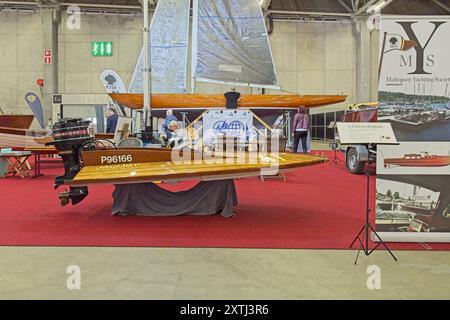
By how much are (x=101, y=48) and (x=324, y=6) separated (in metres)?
9.41

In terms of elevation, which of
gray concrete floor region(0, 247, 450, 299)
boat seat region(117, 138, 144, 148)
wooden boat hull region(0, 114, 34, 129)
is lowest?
gray concrete floor region(0, 247, 450, 299)

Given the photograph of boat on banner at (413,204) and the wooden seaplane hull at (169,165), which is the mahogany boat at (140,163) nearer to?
the wooden seaplane hull at (169,165)

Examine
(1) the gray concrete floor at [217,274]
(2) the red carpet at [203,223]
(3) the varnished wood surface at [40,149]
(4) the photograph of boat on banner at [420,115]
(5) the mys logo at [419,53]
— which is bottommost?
(1) the gray concrete floor at [217,274]

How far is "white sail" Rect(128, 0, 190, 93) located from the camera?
7.31 meters

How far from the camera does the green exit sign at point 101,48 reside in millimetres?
15258

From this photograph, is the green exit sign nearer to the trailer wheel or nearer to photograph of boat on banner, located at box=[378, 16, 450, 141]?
the trailer wheel

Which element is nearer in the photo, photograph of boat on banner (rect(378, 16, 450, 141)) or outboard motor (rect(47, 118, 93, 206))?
photograph of boat on banner (rect(378, 16, 450, 141))

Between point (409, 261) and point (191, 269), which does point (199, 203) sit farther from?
point (409, 261)

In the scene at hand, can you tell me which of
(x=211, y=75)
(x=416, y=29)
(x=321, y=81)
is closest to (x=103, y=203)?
(x=211, y=75)

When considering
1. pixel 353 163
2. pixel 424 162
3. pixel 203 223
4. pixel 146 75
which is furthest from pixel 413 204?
pixel 353 163

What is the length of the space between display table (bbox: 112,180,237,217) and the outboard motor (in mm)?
443

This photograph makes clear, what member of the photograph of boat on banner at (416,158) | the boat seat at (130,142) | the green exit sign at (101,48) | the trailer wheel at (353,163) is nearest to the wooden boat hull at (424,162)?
the photograph of boat on banner at (416,158)

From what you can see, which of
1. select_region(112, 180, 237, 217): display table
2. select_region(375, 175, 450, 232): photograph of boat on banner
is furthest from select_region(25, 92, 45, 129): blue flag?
select_region(375, 175, 450, 232): photograph of boat on banner

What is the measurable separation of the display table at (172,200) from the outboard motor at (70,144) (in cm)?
44
